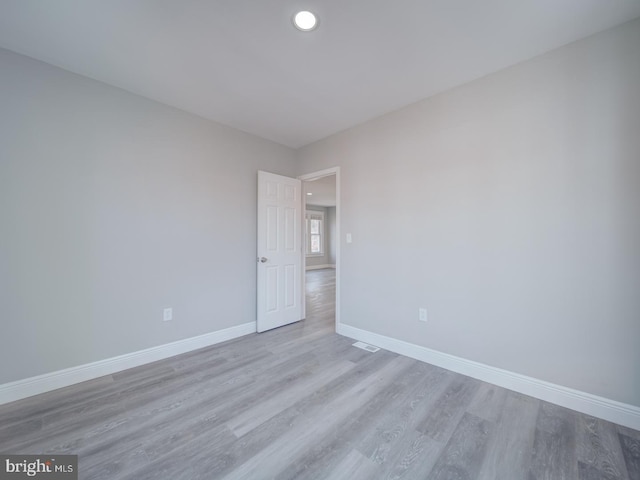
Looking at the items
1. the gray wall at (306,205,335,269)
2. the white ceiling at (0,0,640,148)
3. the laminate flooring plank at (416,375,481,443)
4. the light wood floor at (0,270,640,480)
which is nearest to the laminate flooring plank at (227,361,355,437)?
the light wood floor at (0,270,640,480)

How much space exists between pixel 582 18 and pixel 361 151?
194 cm

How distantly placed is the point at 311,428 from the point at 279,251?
228 centimetres

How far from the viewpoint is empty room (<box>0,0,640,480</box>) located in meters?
1.57

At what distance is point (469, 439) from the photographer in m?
1.57

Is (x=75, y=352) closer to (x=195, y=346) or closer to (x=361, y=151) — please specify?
(x=195, y=346)

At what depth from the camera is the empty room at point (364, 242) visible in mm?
1571

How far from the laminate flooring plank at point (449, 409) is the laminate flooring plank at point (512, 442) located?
212 millimetres

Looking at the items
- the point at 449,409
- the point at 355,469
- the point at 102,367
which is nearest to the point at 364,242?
the point at 449,409

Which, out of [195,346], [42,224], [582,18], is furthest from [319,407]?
[582,18]

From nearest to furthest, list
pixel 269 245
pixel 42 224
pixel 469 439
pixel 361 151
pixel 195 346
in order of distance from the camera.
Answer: pixel 469 439, pixel 42 224, pixel 195 346, pixel 361 151, pixel 269 245

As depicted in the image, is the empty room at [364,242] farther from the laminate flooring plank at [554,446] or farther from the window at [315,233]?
the window at [315,233]

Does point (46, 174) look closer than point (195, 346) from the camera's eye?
Yes

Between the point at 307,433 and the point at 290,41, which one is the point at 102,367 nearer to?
the point at 307,433

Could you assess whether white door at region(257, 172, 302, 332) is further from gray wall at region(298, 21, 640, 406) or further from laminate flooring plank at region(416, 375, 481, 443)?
laminate flooring plank at region(416, 375, 481, 443)
